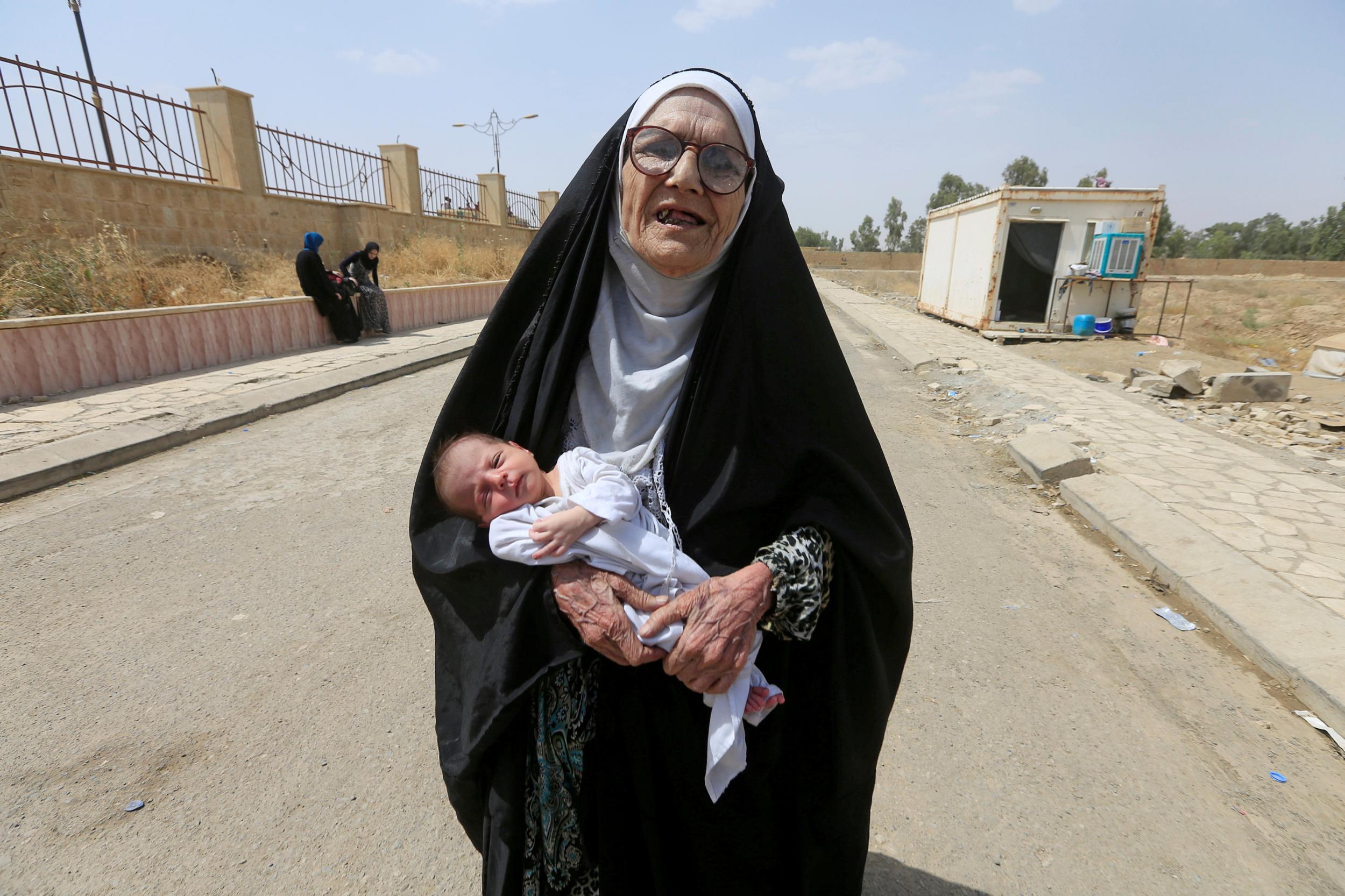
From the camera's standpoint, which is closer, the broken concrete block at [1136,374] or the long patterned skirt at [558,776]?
the long patterned skirt at [558,776]

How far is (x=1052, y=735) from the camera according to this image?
2453 mm

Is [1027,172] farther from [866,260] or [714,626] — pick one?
[714,626]

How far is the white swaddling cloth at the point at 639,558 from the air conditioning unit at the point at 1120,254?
14038 mm

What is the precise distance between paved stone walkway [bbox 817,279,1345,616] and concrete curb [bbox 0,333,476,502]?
5415 millimetres

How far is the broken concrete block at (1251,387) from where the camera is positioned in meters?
7.91

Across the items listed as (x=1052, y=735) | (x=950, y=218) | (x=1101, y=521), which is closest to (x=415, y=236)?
(x=950, y=218)

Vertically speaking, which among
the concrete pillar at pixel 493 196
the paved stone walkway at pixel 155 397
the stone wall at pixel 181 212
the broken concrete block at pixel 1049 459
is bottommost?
the broken concrete block at pixel 1049 459

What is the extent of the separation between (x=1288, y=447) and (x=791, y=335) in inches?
291

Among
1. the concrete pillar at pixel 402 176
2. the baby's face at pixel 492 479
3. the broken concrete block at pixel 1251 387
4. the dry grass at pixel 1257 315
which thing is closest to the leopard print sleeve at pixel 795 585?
the baby's face at pixel 492 479

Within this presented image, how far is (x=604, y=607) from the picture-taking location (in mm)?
1139

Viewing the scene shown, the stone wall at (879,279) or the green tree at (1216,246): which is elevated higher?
the green tree at (1216,246)

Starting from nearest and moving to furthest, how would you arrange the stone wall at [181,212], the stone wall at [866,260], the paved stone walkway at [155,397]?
the paved stone walkway at [155,397]
the stone wall at [181,212]
the stone wall at [866,260]

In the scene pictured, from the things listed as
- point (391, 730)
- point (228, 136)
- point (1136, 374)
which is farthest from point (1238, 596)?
point (228, 136)

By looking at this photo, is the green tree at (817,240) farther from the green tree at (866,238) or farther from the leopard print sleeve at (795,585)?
the leopard print sleeve at (795,585)
